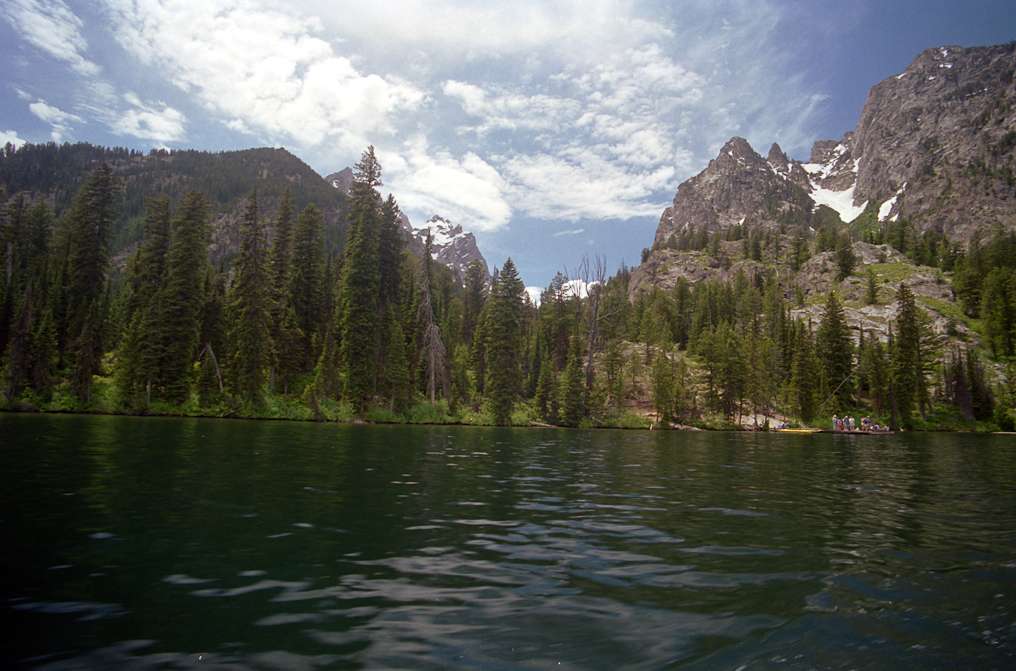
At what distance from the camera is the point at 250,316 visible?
5259 centimetres

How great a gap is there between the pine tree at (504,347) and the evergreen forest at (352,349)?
234 mm

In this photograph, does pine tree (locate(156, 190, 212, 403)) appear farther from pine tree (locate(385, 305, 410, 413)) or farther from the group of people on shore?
the group of people on shore

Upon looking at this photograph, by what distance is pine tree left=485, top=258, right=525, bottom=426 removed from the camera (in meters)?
59.6

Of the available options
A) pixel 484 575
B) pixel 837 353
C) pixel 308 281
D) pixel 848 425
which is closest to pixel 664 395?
pixel 848 425

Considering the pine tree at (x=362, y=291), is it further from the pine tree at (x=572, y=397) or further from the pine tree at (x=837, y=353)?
the pine tree at (x=837, y=353)

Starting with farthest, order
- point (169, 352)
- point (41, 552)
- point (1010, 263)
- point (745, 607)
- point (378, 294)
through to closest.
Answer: point (1010, 263), point (378, 294), point (169, 352), point (41, 552), point (745, 607)

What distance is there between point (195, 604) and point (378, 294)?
54.8 metres

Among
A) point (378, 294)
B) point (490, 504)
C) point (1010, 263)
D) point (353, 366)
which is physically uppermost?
point (1010, 263)

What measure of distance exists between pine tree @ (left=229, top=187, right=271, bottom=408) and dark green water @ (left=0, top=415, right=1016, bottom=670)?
3960 cm

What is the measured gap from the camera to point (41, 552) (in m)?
6.60

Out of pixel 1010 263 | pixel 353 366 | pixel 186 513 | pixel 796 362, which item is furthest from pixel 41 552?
pixel 1010 263

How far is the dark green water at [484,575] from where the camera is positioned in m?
4.21

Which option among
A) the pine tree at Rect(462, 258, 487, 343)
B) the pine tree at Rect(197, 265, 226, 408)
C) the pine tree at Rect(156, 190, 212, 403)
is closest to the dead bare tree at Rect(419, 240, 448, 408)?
the pine tree at Rect(197, 265, 226, 408)

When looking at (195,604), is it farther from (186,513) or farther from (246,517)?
(186,513)
